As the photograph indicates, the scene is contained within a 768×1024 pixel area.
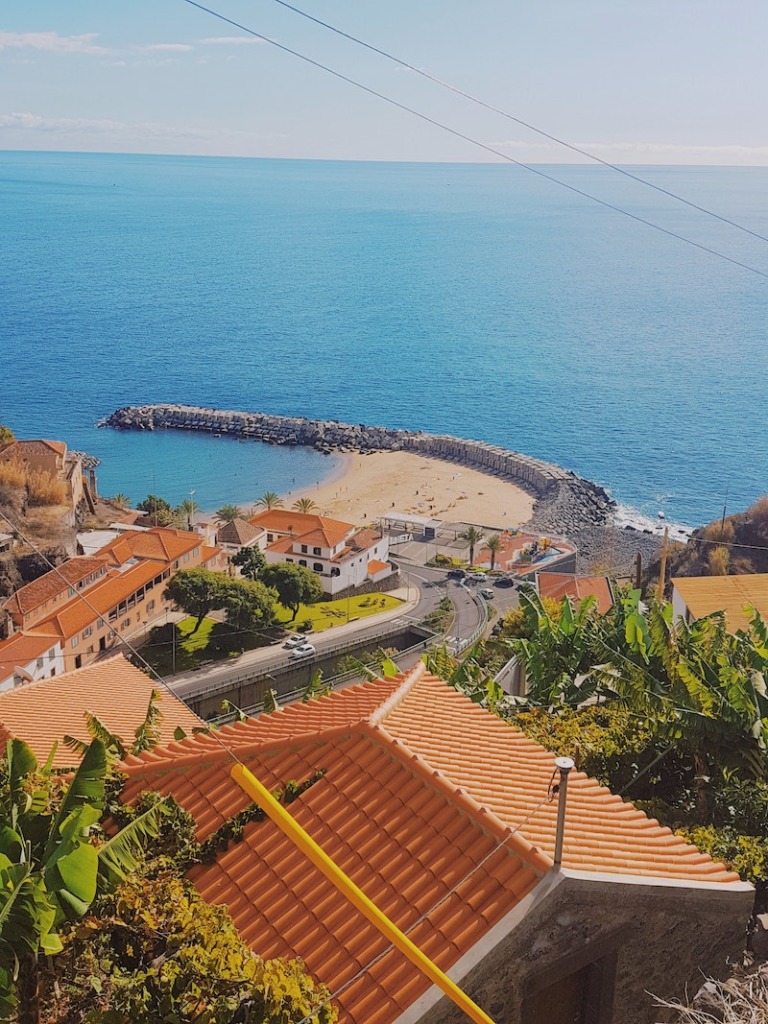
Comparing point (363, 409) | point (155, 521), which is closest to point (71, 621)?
point (155, 521)

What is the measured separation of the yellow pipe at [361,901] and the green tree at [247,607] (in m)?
31.6

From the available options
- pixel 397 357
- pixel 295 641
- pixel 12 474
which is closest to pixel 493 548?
pixel 295 641

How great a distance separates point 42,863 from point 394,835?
2.34 meters

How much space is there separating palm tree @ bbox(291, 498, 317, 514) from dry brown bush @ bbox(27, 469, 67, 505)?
14.3m

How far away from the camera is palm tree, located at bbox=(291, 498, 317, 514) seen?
59.6 metres

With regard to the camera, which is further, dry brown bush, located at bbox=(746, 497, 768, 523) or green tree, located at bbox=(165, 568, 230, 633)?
dry brown bush, located at bbox=(746, 497, 768, 523)

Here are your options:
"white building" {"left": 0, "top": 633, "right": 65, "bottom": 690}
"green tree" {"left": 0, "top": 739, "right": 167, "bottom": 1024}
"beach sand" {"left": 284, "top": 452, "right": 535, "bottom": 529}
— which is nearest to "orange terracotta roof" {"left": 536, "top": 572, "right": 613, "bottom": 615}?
"beach sand" {"left": 284, "top": 452, "right": 535, "bottom": 529}

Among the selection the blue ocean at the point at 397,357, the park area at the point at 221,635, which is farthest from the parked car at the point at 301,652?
the blue ocean at the point at 397,357

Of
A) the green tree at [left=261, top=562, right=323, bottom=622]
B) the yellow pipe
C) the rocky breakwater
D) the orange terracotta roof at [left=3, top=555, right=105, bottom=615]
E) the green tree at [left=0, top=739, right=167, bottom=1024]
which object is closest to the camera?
the green tree at [left=0, top=739, right=167, bottom=1024]

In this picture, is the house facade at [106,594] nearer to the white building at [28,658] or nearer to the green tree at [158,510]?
the white building at [28,658]

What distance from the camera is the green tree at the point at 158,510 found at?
56287 mm

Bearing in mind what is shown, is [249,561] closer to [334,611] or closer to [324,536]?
[324,536]

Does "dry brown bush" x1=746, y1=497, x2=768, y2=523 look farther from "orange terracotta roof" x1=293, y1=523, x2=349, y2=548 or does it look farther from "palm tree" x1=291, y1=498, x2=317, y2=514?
"palm tree" x1=291, y1=498, x2=317, y2=514

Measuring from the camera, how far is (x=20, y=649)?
1366 inches
